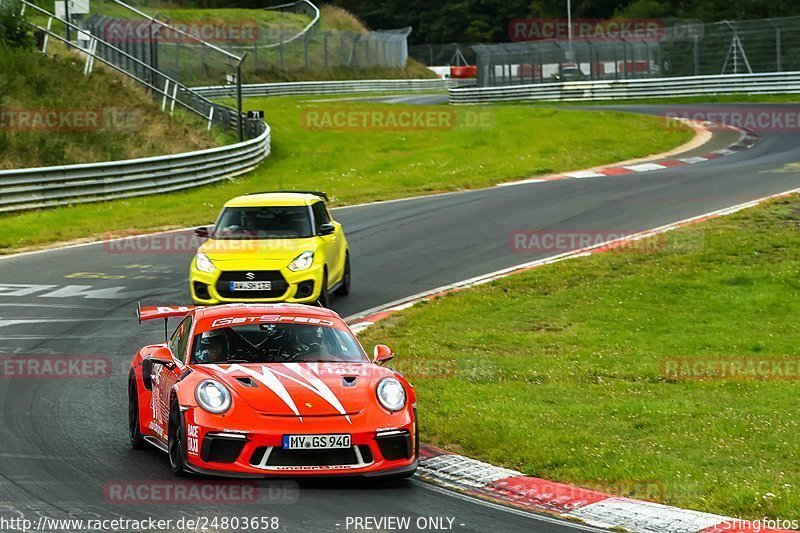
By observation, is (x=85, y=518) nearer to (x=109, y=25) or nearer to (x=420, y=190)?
(x=420, y=190)

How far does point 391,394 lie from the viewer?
353 inches

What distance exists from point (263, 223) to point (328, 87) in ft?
175

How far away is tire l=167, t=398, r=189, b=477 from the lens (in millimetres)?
8639

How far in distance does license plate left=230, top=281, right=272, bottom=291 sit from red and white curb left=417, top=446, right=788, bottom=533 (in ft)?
21.0


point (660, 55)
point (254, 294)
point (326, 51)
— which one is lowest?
point (254, 294)

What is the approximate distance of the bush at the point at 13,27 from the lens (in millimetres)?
36625

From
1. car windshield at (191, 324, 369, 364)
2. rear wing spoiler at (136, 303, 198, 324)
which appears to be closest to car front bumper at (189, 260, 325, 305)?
rear wing spoiler at (136, 303, 198, 324)

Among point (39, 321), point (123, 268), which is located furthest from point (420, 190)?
point (39, 321)

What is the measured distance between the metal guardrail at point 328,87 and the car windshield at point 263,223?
39.3 metres

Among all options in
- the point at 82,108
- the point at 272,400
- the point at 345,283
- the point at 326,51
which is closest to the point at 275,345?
the point at 272,400

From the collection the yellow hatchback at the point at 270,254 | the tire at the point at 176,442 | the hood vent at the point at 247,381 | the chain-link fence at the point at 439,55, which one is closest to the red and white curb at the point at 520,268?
the yellow hatchback at the point at 270,254

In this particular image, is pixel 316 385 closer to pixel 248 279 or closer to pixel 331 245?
pixel 248 279

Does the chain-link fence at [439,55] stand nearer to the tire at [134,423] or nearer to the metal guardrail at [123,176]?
the metal guardrail at [123,176]

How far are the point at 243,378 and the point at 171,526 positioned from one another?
164 centimetres
